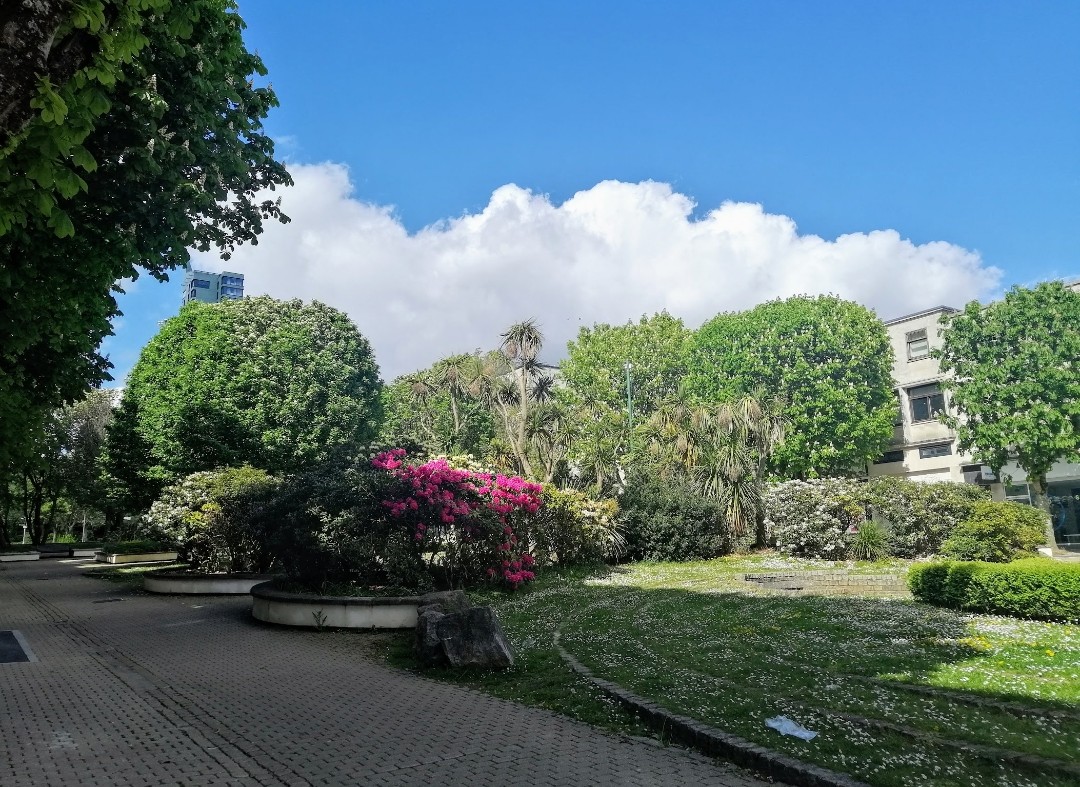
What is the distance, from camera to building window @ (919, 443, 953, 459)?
135 ft

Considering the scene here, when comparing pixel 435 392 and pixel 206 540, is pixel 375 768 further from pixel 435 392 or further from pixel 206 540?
pixel 435 392

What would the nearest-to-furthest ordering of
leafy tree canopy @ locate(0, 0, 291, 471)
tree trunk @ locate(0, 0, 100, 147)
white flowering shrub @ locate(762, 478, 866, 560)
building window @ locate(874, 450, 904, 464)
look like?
tree trunk @ locate(0, 0, 100, 147), leafy tree canopy @ locate(0, 0, 291, 471), white flowering shrub @ locate(762, 478, 866, 560), building window @ locate(874, 450, 904, 464)

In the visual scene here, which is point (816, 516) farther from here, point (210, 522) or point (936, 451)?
point (936, 451)

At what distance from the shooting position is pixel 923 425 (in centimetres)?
4256

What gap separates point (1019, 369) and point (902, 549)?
13770mm

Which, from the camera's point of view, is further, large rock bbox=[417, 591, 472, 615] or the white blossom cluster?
the white blossom cluster

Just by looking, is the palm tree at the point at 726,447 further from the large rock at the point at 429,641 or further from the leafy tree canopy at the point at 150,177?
the leafy tree canopy at the point at 150,177

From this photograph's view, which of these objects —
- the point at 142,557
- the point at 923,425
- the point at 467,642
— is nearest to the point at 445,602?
the point at 467,642

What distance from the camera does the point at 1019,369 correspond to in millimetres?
31516

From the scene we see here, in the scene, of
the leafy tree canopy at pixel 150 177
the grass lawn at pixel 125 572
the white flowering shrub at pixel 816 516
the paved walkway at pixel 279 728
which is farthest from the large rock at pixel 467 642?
the white flowering shrub at pixel 816 516

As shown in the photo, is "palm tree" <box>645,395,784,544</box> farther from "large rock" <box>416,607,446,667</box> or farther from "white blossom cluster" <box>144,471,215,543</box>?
"large rock" <box>416,607,446,667</box>

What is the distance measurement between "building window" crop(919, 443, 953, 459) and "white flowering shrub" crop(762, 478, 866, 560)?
19.5 meters

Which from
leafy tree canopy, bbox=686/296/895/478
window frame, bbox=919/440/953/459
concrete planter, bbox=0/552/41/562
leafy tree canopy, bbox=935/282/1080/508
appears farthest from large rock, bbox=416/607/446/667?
window frame, bbox=919/440/953/459

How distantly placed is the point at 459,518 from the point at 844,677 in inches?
345
